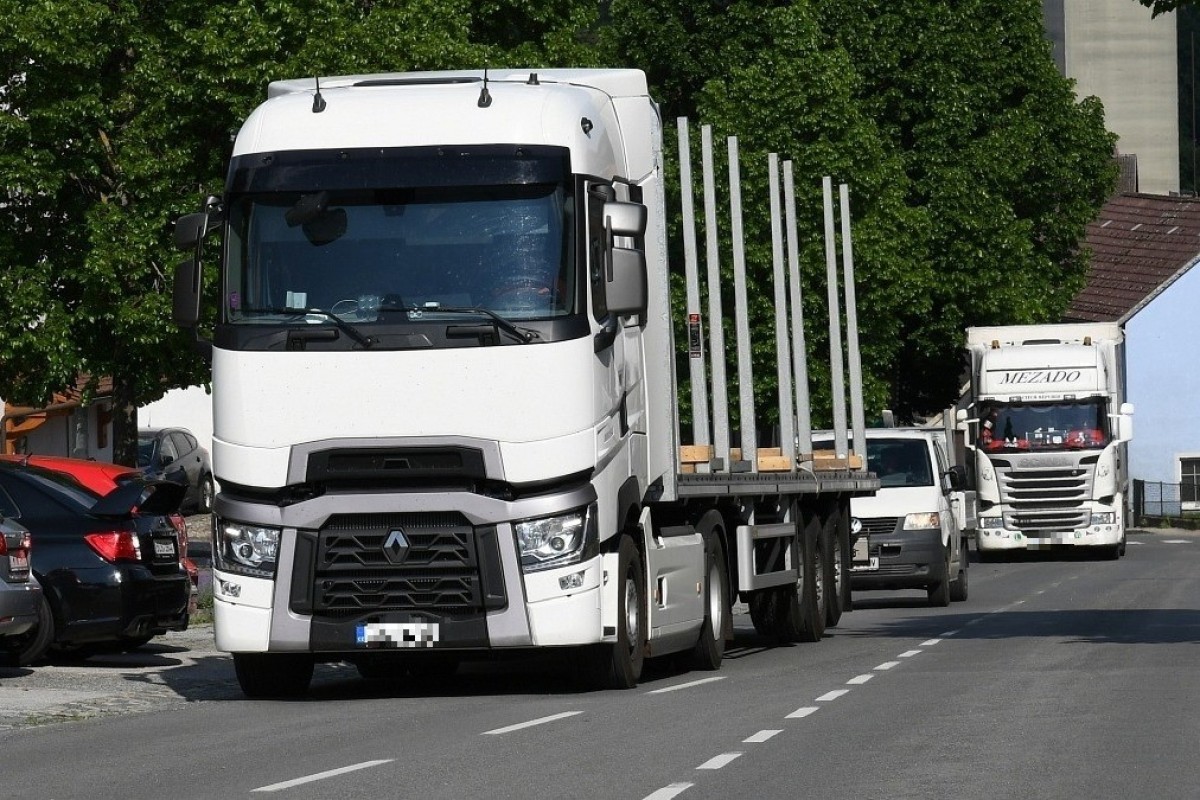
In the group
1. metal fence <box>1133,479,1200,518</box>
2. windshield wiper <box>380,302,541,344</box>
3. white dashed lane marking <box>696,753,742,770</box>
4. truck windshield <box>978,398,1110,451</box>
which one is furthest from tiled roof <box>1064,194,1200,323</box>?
white dashed lane marking <box>696,753,742,770</box>

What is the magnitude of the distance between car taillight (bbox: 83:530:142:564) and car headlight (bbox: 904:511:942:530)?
12452 mm

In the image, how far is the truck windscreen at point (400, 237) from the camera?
14.2 metres

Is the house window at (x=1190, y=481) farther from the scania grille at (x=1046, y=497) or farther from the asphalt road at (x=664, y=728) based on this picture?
the asphalt road at (x=664, y=728)

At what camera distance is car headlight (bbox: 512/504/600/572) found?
14148 mm

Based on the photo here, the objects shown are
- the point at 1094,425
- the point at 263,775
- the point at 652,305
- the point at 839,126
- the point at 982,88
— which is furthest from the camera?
the point at 982,88

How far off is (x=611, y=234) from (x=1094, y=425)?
29510 millimetres

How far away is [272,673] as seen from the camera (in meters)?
15.4

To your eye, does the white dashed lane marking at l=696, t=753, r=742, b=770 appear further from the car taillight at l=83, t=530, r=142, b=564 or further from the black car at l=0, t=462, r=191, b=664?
the car taillight at l=83, t=530, r=142, b=564

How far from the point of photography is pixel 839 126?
46312 millimetres

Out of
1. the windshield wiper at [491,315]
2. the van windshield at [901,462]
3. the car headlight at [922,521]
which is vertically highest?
the windshield wiper at [491,315]

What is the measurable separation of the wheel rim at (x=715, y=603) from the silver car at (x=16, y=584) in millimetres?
4850

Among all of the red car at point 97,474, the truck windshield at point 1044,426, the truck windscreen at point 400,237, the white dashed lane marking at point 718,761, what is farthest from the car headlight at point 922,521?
the white dashed lane marking at point 718,761

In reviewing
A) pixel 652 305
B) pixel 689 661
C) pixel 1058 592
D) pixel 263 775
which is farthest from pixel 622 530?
pixel 1058 592

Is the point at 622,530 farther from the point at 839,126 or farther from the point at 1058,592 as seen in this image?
the point at 839,126
